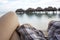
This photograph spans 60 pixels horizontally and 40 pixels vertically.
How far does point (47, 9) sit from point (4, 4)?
124 cm

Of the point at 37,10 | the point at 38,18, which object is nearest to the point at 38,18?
the point at 38,18

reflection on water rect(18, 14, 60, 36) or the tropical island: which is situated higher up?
the tropical island

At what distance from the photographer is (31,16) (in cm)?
381

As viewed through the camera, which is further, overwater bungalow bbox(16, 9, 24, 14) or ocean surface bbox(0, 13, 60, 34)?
overwater bungalow bbox(16, 9, 24, 14)

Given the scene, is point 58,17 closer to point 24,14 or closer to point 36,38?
point 24,14

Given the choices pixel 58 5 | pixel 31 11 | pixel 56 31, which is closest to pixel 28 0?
pixel 31 11

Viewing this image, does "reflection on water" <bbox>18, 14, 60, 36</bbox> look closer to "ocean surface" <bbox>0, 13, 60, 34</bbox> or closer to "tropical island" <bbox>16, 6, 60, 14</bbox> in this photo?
"ocean surface" <bbox>0, 13, 60, 34</bbox>

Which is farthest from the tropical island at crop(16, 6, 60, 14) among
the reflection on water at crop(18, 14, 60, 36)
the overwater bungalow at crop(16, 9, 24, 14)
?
the reflection on water at crop(18, 14, 60, 36)

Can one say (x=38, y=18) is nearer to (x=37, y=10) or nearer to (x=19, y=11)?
(x=37, y=10)

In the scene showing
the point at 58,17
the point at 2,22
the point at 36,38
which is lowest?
the point at 58,17

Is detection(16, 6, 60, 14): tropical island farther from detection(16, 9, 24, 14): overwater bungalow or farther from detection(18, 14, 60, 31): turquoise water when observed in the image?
detection(18, 14, 60, 31): turquoise water

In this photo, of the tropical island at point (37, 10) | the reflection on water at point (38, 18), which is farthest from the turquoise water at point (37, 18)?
the tropical island at point (37, 10)

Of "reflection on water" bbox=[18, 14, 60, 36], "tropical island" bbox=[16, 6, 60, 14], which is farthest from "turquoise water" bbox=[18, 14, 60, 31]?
"tropical island" bbox=[16, 6, 60, 14]

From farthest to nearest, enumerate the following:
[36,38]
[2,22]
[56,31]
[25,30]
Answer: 1. [56,31]
2. [25,30]
3. [36,38]
4. [2,22]
